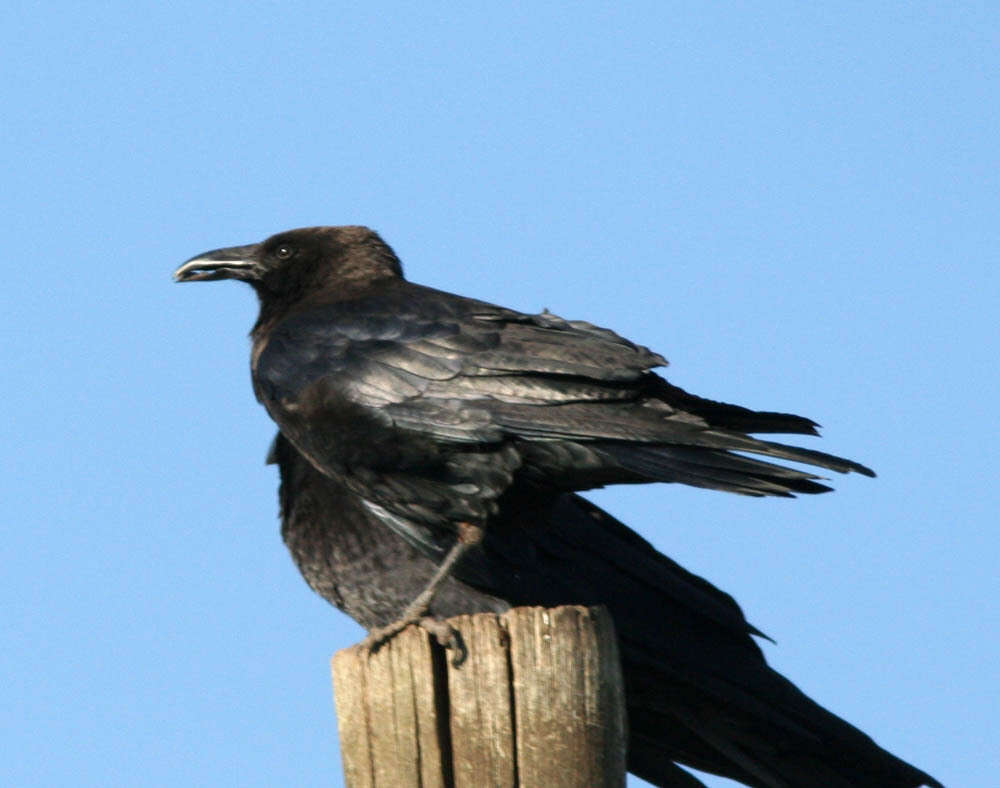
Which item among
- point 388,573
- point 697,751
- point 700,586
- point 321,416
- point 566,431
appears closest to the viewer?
point 566,431

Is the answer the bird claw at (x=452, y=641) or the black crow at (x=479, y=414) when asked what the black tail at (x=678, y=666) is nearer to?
the black crow at (x=479, y=414)

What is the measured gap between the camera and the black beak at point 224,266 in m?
6.78

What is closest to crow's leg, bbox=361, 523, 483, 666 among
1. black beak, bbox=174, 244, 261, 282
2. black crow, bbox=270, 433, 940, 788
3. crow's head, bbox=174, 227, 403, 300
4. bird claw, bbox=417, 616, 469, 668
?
bird claw, bbox=417, 616, 469, 668

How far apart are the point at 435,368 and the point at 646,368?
25.8 inches

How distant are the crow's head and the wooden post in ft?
9.87

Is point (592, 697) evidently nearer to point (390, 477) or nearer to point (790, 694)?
point (390, 477)

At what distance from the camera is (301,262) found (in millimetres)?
6723

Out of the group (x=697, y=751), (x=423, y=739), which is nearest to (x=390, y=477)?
(x=697, y=751)

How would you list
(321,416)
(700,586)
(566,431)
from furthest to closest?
(700,586)
(321,416)
(566,431)

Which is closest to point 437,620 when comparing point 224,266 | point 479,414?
point 479,414

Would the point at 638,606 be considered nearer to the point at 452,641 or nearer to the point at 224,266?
the point at 224,266

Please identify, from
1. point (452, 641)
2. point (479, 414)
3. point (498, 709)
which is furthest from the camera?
point (479, 414)

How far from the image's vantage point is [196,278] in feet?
22.6

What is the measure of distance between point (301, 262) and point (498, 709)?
3435mm
